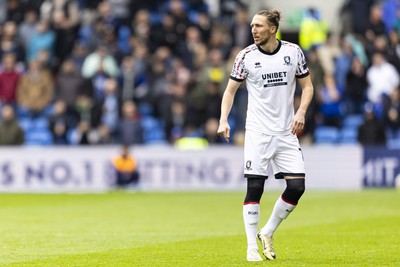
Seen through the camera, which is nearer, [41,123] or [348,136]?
[348,136]

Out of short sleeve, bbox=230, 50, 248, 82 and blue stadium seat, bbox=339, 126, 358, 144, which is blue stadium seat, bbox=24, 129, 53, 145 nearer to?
blue stadium seat, bbox=339, 126, 358, 144

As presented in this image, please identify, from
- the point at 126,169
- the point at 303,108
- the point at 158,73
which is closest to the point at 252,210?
the point at 303,108

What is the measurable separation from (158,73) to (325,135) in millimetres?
4658

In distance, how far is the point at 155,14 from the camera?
32.7 metres

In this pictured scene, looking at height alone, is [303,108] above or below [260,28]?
below

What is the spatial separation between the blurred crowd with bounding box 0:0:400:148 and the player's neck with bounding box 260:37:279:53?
16.5m

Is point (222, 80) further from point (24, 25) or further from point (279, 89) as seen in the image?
point (279, 89)

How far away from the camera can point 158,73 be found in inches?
1162

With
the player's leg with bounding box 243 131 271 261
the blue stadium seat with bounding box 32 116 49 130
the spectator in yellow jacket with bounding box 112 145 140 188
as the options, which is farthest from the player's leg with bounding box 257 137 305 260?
the blue stadium seat with bounding box 32 116 49 130

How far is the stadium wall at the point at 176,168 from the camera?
27281mm

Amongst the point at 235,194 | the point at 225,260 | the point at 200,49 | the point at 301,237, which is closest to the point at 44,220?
the point at 301,237

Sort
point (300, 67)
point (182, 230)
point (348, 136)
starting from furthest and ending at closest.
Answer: point (348, 136)
point (182, 230)
point (300, 67)

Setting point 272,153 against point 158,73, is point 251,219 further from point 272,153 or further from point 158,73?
point 158,73

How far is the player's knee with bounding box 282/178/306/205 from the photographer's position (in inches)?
444
